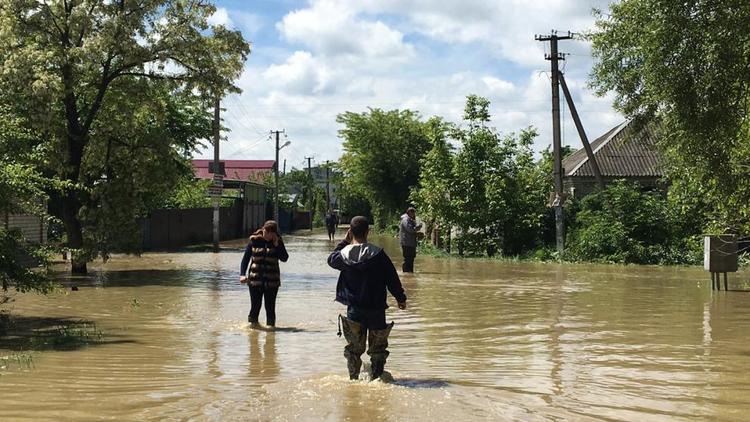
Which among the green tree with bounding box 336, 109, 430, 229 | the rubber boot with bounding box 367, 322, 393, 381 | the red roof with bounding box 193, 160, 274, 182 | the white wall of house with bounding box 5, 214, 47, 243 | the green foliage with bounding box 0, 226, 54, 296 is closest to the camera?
the rubber boot with bounding box 367, 322, 393, 381

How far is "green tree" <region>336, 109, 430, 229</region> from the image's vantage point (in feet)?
181

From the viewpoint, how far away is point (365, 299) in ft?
24.7

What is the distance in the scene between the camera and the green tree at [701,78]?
35.4 ft

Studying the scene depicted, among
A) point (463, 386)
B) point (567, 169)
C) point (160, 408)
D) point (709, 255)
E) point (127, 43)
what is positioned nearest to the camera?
point (160, 408)

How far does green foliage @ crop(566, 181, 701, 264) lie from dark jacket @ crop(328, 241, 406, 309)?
69.0 ft

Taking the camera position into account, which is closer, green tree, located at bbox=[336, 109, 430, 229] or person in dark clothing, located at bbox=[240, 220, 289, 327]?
person in dark clothing, located at bbox=[240, 220, 289, 327]

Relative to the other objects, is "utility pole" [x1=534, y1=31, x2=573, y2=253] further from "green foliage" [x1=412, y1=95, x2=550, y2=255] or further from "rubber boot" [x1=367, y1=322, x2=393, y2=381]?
"rubber boot" [x1=367, y1=322, x2=393, y2=381]

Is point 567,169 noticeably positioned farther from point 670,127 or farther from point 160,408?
point 160,408

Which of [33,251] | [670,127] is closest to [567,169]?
[670,127]

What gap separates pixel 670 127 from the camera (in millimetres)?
12055

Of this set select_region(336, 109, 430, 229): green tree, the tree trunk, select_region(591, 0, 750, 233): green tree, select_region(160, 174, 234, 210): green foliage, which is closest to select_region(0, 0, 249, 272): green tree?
the tree trunk

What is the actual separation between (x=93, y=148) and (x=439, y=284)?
10.6 metres

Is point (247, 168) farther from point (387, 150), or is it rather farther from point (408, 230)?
point (408, 230)

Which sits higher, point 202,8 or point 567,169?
point 202,8
